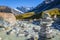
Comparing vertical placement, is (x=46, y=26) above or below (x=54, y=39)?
above

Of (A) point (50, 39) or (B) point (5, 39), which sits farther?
(B) point (5, 39)

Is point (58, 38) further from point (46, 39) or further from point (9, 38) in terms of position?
point (9, 38)

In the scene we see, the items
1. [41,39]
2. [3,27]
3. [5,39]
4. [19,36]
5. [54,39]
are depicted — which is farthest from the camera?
[3,27]

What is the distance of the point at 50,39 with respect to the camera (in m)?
16.2

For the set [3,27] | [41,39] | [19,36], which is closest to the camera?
[41,39]

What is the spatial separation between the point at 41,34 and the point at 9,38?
12.8ft

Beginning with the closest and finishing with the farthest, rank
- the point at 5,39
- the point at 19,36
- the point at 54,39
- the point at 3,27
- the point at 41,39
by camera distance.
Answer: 1. the point at 41,39
2. the point at 54,39
3. the point at 5,39
4. the point at 19,36
5. the point at 3,27

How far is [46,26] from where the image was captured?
53.0 feet

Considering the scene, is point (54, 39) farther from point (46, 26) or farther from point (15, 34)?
point (15, 34)

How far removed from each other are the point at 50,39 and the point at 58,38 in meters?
1.43

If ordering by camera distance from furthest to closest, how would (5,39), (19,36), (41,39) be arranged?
(19,36) → (5,39) → (41,39)

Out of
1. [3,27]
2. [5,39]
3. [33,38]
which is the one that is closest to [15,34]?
[5,39]

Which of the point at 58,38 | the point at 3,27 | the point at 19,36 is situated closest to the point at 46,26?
the point at 58,38

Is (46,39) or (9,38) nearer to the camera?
(46,39)
